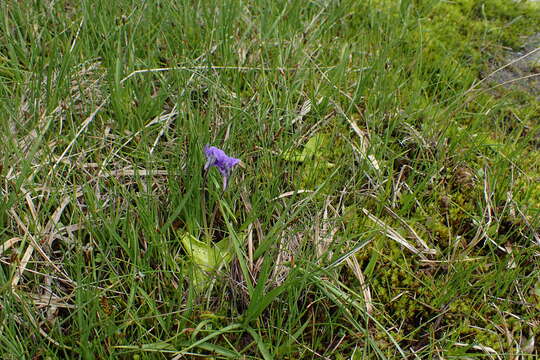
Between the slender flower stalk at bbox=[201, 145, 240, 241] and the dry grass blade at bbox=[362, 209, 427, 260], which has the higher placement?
the slender flower stalk at bbox=[201, 145, 240, 241]

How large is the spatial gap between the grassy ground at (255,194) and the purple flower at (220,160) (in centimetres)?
3

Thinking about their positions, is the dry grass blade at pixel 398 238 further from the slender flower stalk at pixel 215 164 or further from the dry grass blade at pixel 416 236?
the slender flower stalk at pixel 215 164

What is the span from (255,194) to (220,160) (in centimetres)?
15

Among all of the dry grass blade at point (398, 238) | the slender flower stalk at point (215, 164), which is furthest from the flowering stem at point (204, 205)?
the dry grass blade at point (398, 238)

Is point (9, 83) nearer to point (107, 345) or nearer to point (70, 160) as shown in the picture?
point (70, 160)

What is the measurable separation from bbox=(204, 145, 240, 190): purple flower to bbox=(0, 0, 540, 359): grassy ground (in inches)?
1.2

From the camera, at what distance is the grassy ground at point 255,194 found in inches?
61.1

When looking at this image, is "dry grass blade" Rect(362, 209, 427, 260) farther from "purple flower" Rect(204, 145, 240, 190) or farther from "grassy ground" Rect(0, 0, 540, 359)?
"purple flower" Rect(204, 145, 240, 190)

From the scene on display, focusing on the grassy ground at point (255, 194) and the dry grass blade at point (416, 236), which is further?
the dry grass blade at point (416, 236)

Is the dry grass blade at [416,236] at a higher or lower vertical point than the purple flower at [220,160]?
lower

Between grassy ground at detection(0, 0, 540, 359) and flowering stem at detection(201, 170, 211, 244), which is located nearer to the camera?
grassy ground at detection(0, 0, 540, 359)

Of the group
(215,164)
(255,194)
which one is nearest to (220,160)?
(215,164)

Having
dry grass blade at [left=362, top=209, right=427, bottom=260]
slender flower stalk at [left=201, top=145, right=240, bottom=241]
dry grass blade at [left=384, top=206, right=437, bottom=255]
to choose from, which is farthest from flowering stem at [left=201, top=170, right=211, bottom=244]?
dry grass blade at [left=384, top=206, right=437, bottom=255]

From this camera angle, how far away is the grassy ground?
155 centimetres
